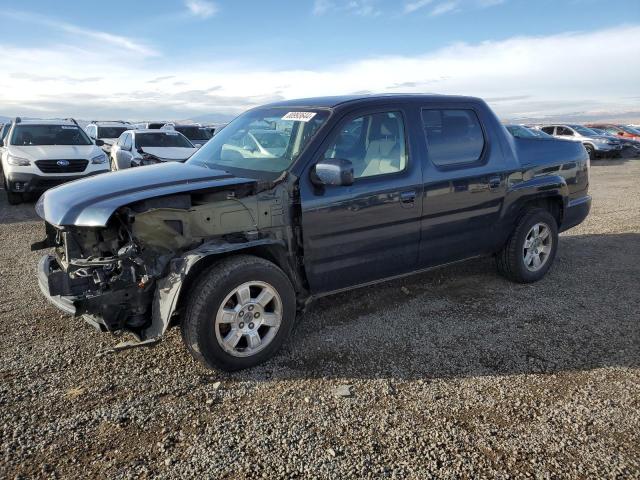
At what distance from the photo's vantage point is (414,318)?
425 centimetres

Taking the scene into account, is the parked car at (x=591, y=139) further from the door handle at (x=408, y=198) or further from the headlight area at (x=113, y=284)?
the headlight area at (x=113, y=284)

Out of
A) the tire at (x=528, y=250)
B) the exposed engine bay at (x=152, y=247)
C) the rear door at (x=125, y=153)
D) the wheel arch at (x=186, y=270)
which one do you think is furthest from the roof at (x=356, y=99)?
the rear door at (x=125, y=153)

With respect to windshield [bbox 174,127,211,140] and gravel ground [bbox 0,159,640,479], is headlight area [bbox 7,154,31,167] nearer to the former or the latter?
gravel ground [bbox 0,159,640,479]

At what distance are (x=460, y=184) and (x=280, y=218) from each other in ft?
5.68

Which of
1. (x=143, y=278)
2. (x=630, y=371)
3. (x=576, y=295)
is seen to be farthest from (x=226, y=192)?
(x=576, y=295)

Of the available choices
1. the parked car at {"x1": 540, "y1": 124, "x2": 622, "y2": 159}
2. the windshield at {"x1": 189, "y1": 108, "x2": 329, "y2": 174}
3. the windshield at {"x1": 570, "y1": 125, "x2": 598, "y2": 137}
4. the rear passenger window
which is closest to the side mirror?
the windshield at {"x1": 189, "y1": 108, "x2": 329, "y2": 174}

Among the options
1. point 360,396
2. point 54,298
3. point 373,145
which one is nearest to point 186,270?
point 54,298

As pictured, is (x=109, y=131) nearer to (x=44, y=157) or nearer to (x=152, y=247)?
(x=44, y=157)

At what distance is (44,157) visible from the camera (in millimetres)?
10016

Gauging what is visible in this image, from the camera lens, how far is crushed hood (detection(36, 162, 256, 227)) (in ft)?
10.0

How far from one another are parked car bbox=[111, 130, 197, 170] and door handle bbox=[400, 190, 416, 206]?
365 inches

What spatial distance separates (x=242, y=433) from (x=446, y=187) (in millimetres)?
2586

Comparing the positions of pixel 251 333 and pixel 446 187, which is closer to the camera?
pixel 251 333

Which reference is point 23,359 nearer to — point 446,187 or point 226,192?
point 226,192
